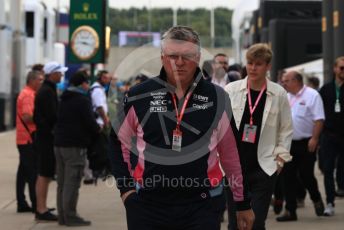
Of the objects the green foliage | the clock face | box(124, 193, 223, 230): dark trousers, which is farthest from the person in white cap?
the green foliage

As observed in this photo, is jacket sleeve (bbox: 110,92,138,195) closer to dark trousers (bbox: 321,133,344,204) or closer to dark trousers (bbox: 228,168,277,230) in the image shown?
dark trousers (bbox: 228,168,277,230)

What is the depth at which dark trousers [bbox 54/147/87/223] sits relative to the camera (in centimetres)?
1042

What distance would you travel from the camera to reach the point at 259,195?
7387 millimetres

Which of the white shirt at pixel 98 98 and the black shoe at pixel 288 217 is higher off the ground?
the white shirt at pixel 98 98

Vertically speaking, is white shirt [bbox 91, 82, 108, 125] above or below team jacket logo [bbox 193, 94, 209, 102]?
below

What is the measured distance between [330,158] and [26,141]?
12.6 feet

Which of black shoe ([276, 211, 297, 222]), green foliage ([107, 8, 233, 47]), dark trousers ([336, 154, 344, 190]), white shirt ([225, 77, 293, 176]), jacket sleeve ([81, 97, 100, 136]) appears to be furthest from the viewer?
green foliage ([107, 8, 233, 47])

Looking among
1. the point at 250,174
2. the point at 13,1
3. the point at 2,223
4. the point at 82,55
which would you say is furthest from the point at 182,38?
the point at 13,1

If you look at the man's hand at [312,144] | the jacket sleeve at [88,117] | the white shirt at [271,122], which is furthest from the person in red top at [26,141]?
the white shirt at [271,122]

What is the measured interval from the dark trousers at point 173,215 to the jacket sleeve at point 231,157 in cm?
35

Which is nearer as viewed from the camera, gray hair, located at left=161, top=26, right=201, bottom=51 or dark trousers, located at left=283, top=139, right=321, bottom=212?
gray hair, located at left=161, top=26, right=201, bottom=51

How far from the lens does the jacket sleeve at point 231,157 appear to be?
215 inches

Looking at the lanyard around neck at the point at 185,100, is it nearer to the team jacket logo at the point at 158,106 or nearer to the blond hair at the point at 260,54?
the team jacket logo at the point at 158,106

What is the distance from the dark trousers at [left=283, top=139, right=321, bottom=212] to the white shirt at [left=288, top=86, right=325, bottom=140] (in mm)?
136
